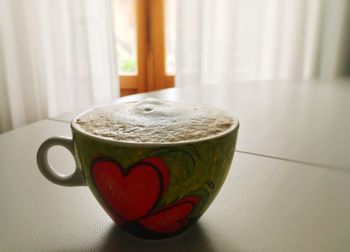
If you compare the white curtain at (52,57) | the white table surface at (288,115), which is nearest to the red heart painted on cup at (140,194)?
the white table surface at (288,115)

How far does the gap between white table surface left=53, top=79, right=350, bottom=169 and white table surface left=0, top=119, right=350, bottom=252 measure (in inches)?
2.6

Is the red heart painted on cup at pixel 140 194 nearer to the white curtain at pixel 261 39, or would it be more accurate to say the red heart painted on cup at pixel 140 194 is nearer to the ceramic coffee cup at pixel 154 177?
the ceramic coffee cup at pixel 154 177

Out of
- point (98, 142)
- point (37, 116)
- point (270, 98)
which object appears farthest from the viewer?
point (37, 116)

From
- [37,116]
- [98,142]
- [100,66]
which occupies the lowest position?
[37,116]

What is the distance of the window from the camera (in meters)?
2.16

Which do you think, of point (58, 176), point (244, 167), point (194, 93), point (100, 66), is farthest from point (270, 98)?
point (100, 66)

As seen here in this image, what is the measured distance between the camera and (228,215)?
0.38m

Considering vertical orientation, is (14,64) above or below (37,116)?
above

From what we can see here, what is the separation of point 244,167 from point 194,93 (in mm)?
499

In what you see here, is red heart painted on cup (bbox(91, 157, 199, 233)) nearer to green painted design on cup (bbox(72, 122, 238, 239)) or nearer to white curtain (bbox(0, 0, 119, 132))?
green painted design on cup (bbox(72, 122, 238, 239))

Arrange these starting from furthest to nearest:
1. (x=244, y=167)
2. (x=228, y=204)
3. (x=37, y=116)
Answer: (x=37, y=116) < (x=244, y=167) < (x=228, y=204)

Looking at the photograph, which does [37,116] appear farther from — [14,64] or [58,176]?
[58,176]

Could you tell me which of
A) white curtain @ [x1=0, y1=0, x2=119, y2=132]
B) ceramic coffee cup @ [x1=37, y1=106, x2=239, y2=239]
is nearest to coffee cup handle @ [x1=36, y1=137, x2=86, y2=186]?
ceramic coffee cup @ [x1=37, y1=106, x2=239, y2=239]

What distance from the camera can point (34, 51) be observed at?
6.12 ft
